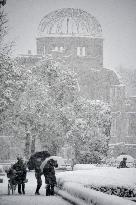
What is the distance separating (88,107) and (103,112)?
2399mm

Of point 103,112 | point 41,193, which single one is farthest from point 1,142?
point 41,193

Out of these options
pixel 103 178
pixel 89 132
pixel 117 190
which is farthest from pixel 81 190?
pixel 89 132

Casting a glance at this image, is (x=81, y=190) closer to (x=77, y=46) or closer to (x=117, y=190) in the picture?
(x=117, y=190)

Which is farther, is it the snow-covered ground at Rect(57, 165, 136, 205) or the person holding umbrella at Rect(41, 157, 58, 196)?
the person holding umbrella at Rect(41, 157, 58, 196)

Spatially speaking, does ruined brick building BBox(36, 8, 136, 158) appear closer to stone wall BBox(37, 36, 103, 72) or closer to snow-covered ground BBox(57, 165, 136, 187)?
stone wall BBox(37, 36, 103, 72)

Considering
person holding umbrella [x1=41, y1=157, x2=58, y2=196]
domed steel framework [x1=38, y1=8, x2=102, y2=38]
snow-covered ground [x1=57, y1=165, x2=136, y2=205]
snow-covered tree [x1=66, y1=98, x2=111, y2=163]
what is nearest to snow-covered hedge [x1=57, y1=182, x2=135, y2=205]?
snow-covered ground [x1=57, y1=165, x2=136, y2=205]

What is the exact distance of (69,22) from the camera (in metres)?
63.6

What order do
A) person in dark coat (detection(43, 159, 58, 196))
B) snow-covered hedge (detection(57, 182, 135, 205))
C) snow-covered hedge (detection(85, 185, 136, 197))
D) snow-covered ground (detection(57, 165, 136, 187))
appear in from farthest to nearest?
1. snow-covered ground (detection(57, 165, 136, 187))
2. snow-covered hedge (detection(85, 185, 136, 197))
3. person in dark coat (detection(43, 159, 58, 196))
4. snow-covered hedge (detection(57, 182, 135, 205))

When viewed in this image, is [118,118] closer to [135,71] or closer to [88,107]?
[88,107]

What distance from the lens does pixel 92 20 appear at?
208 ft

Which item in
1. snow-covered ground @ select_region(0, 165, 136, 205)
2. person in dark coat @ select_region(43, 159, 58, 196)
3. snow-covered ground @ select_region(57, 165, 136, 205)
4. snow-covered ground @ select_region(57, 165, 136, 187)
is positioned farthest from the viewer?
snow-covered ground @ select_region(57, 165, 136, 187)

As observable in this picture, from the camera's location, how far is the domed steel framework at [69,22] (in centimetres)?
6284

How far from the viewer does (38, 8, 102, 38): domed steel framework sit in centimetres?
6284

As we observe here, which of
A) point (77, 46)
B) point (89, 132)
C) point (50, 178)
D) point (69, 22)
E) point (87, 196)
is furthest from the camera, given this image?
point (77, 46)
